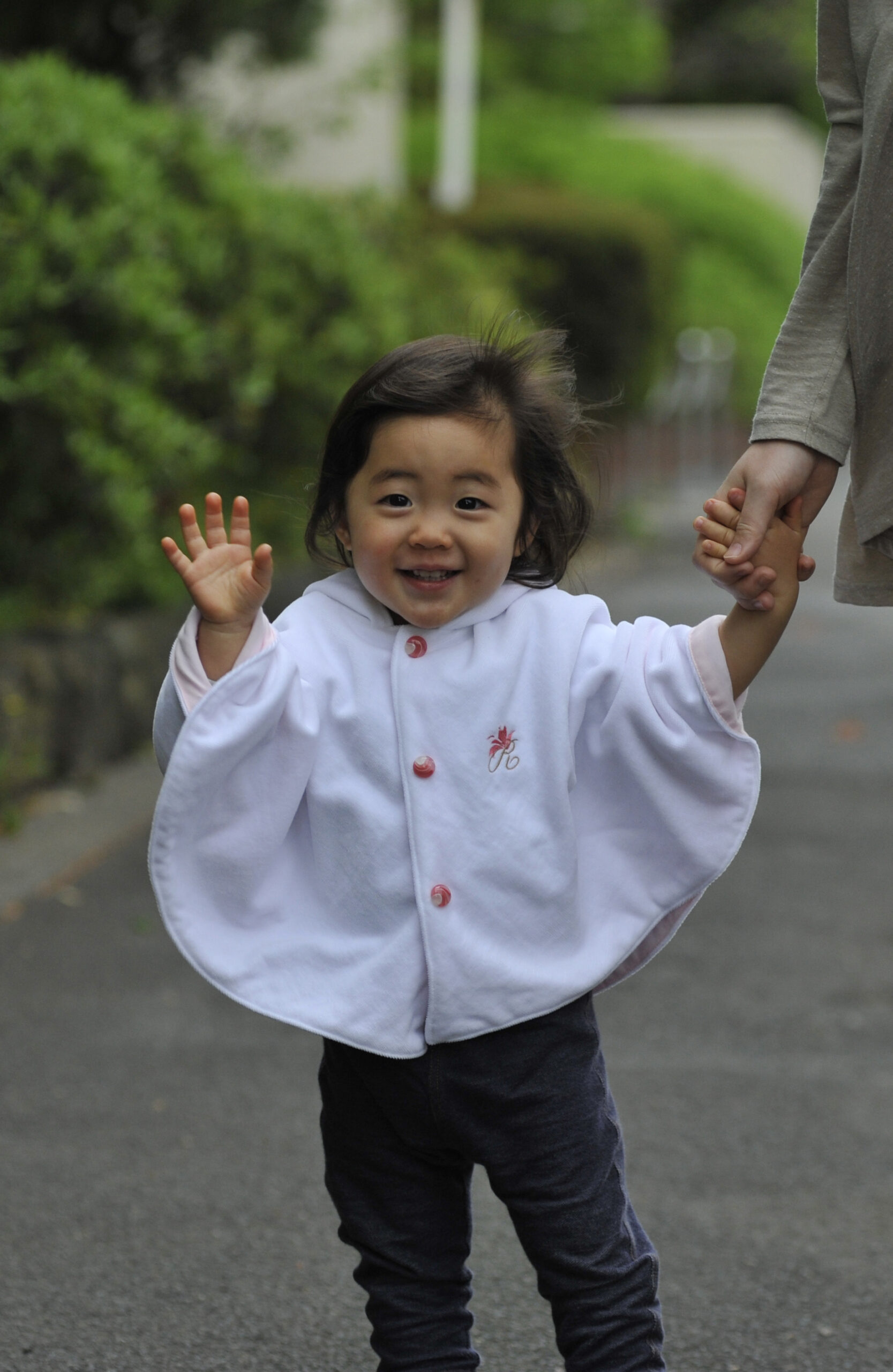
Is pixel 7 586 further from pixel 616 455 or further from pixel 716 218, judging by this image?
pixel 716 218

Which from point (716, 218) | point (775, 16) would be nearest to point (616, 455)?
point (716, 218)

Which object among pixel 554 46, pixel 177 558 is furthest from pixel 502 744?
pixel 554 46

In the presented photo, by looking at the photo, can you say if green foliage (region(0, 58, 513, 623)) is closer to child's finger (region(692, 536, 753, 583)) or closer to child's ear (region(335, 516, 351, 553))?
child's ear (region(335, 516, 351, 553))

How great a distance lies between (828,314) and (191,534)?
2.57 ft

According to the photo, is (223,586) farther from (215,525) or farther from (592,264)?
(592,264)

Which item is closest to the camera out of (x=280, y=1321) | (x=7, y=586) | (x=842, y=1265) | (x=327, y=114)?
(x=280, y=1321)

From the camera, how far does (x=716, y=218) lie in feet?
75.3

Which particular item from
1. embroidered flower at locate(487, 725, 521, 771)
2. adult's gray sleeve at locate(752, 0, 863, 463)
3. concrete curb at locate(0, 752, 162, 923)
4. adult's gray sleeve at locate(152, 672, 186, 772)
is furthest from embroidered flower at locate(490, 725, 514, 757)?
concrete curb at locate(0, 752, 162, 923)

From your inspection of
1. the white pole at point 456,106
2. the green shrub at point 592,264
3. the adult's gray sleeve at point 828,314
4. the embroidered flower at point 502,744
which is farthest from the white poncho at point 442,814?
the white pole at point 456,106

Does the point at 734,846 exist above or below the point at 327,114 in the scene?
below

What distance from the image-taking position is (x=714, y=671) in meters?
2.03

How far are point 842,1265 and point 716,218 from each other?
70.2ft

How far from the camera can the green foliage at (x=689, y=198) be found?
22438mm

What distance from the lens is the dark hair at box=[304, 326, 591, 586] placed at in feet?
6.76
